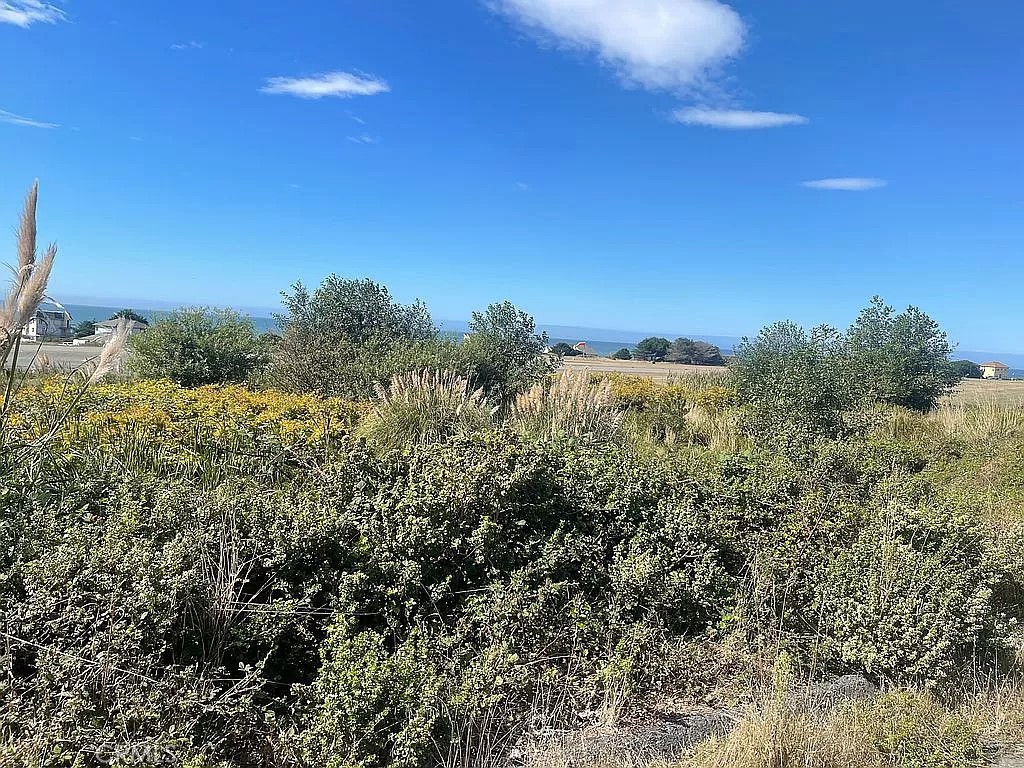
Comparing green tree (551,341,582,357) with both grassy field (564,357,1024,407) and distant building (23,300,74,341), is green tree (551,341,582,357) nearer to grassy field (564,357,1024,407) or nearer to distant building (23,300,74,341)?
grassy field (564,357,1024,407)

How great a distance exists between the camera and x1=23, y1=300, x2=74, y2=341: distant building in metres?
2.71

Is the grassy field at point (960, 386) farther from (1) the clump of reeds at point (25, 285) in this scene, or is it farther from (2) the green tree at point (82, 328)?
(1) the clump of reeds at point (25, 285)

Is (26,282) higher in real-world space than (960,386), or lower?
lower

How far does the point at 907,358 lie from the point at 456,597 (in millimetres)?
12421

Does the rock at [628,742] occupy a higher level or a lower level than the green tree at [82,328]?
lower

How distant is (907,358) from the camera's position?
1273 centimetres

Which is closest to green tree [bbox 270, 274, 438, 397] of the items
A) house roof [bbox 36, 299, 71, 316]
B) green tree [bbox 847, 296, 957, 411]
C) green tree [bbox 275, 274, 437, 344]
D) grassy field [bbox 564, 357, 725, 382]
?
green tree [bbox 275, 274, 437, 344]

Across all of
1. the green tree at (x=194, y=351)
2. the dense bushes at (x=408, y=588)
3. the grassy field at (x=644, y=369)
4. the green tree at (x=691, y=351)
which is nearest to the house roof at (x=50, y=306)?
the dense bushes at (x=408, y=588)

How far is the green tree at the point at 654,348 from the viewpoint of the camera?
57500 millimetres

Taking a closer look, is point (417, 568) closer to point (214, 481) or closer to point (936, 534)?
point (214, 481)

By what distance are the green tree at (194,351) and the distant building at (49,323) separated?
6.83 metres

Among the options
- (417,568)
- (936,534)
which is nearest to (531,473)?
(417,568)

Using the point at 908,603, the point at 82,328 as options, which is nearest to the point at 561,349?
the point at 82,328

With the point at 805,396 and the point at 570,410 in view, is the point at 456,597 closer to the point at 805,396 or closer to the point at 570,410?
the point at 570,410
